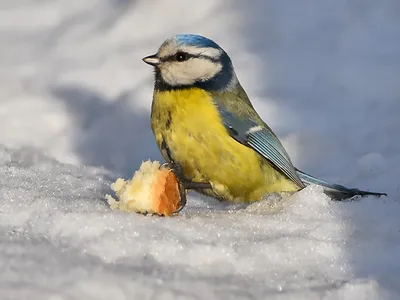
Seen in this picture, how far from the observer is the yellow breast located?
2.38 meters

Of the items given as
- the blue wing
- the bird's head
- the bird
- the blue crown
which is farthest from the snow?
the blue crown

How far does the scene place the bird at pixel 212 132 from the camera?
2391 millimetres

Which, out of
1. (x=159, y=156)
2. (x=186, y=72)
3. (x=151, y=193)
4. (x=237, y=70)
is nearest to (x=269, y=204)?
(x=151, y=193)

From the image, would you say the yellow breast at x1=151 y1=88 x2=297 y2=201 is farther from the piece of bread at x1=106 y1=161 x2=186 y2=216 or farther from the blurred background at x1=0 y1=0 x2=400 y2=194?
the blurred background at x1=0 y1=0 x2=400 y2=194

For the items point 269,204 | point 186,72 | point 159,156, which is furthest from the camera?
point 159,156

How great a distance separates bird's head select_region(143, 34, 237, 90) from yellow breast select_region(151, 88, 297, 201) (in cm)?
5

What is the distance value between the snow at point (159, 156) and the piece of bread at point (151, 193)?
A: 68mm

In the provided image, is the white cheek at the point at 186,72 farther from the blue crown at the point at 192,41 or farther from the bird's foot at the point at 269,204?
A: the bird's foot at the point at 269,204

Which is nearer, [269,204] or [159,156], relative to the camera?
[269,204]

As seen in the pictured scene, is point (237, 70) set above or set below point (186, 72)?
below

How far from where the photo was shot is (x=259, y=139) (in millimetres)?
2555

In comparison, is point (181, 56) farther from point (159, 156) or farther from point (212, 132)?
point (159, 156)

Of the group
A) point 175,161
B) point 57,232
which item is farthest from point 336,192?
point 57,232

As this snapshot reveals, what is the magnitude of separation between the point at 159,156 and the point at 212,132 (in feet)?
2.93
